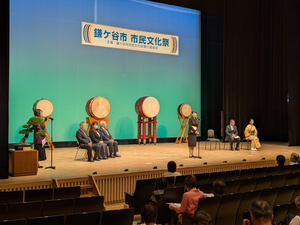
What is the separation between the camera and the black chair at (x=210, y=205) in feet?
11.1

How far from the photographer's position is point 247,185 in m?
4.62

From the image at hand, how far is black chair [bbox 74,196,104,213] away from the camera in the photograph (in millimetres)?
3586

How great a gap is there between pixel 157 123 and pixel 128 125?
1136mm

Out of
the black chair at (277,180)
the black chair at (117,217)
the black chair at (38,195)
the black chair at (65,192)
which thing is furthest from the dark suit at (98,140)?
the black chair at (117,217)

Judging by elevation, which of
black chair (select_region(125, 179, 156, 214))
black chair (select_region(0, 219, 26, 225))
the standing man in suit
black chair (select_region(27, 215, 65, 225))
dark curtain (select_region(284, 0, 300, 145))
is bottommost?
black chair (select_region(125, 179, 156, 214))

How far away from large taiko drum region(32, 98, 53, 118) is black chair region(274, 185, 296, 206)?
670 centimetres

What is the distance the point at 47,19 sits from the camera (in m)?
9.87

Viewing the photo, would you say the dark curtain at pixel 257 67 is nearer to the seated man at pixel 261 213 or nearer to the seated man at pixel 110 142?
the seated man at pixel 110 142

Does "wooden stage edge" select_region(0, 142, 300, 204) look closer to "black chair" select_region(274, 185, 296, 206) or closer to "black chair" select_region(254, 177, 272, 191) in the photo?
"black chair" select_region(254, 177, 272, 191)

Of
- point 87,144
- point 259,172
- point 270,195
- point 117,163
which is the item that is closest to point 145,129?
point 87,144

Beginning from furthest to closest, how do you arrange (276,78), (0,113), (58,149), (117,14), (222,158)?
(276,78), (117,14), (58,149), (222,158), (0,113)

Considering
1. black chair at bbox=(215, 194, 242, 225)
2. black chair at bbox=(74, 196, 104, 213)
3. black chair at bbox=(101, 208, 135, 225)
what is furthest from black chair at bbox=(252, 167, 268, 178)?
black chair at bbox=(101, 208, 135, 225)

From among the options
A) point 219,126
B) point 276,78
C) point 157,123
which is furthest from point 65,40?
→ point 276,78

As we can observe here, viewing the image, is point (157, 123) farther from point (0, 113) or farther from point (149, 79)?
point (0, 113)
